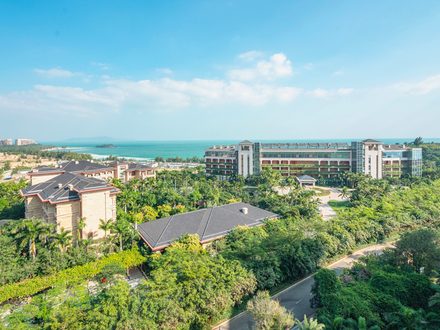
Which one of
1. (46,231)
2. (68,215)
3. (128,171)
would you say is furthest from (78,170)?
(46,231)

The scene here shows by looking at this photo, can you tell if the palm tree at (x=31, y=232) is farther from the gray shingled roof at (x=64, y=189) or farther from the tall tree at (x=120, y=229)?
the tall tree at (x=120, y=229)

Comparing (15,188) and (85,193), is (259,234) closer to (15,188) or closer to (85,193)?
(85,193)

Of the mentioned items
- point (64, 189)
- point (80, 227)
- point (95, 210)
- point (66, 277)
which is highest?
point (64, 189)

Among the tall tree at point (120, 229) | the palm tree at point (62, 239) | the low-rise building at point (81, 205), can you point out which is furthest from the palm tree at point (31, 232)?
the tall tree at point (120, 229)

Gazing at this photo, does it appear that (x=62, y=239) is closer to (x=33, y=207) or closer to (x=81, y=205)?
(x=81, y=205)

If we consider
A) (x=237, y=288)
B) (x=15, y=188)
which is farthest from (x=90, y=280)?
(x=15, y=188)

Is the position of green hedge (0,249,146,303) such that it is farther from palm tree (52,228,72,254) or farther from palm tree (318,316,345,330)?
palm tree (318,316,345,330)
